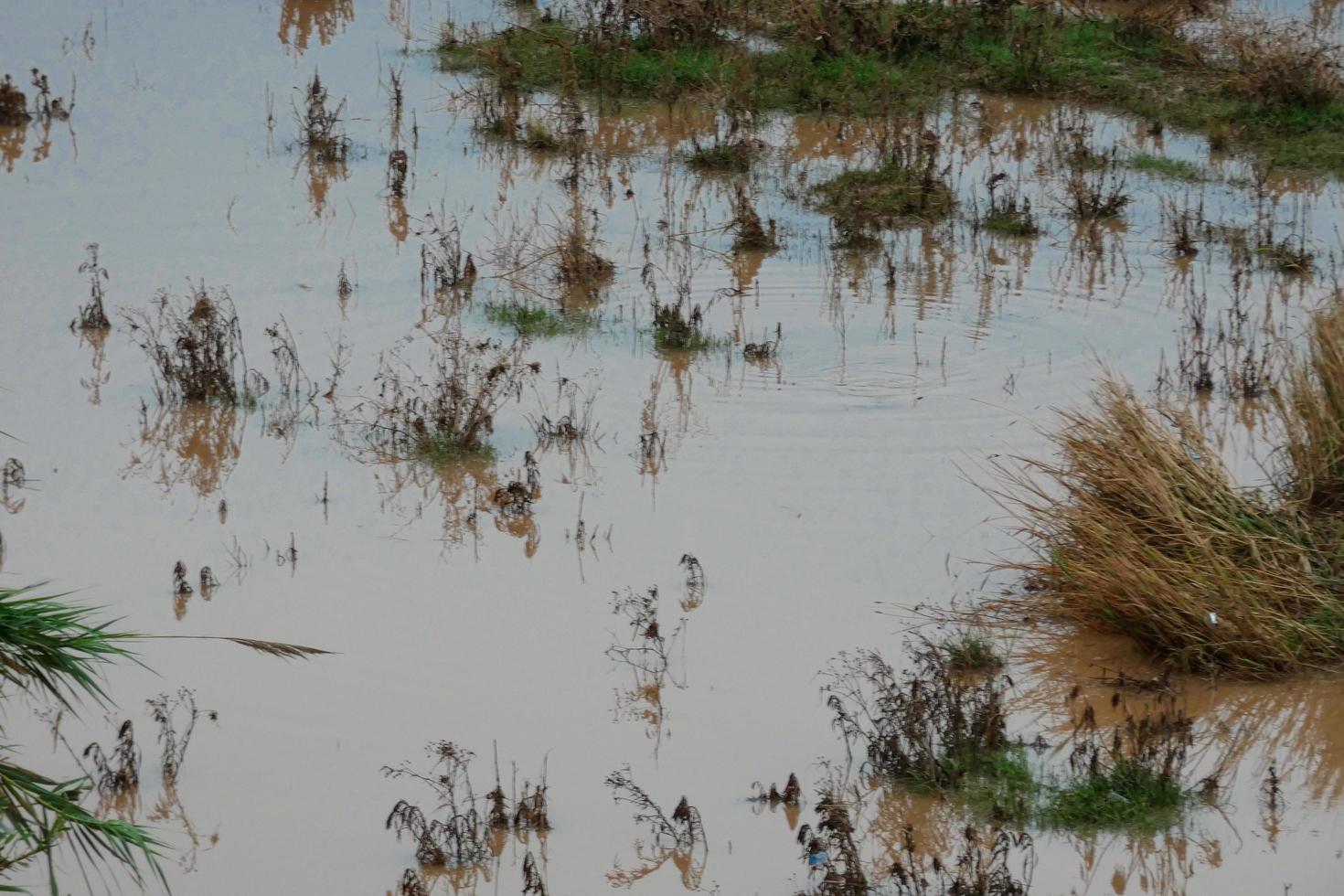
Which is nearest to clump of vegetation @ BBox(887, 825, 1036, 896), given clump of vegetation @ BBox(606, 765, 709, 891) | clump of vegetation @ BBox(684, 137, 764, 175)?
clump of vegetation @ BBox(606, 765, 709, 891)

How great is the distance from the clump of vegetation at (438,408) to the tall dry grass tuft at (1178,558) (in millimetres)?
2602

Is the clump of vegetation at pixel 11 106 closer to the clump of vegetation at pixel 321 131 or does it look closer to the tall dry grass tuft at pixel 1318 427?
the clump of vegetation at pixel 321 131

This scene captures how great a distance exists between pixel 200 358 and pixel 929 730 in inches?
180

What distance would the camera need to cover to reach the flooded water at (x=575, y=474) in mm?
5371

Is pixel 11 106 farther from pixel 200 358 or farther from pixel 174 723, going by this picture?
pixel 174 723

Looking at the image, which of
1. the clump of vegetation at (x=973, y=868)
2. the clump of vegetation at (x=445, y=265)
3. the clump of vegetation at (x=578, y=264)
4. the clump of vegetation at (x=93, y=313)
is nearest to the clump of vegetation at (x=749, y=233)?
the clump of vegetation at (x=578, y=264)

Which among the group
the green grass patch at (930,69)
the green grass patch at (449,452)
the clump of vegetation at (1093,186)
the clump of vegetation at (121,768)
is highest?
the green grass patch at (930,69)

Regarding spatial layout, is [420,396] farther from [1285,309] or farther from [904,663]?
[1285,309]

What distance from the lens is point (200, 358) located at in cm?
861

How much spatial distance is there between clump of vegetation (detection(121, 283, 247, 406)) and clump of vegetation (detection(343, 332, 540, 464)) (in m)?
0.68

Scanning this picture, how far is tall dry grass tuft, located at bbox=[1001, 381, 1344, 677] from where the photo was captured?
6.05 metres

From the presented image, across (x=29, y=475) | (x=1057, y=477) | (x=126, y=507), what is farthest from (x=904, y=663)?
(x=29, y=475)

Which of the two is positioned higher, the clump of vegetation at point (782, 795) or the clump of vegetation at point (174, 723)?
the clump of vegetation at point (174, 723)

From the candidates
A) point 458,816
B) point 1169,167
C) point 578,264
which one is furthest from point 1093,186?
point 458,816
